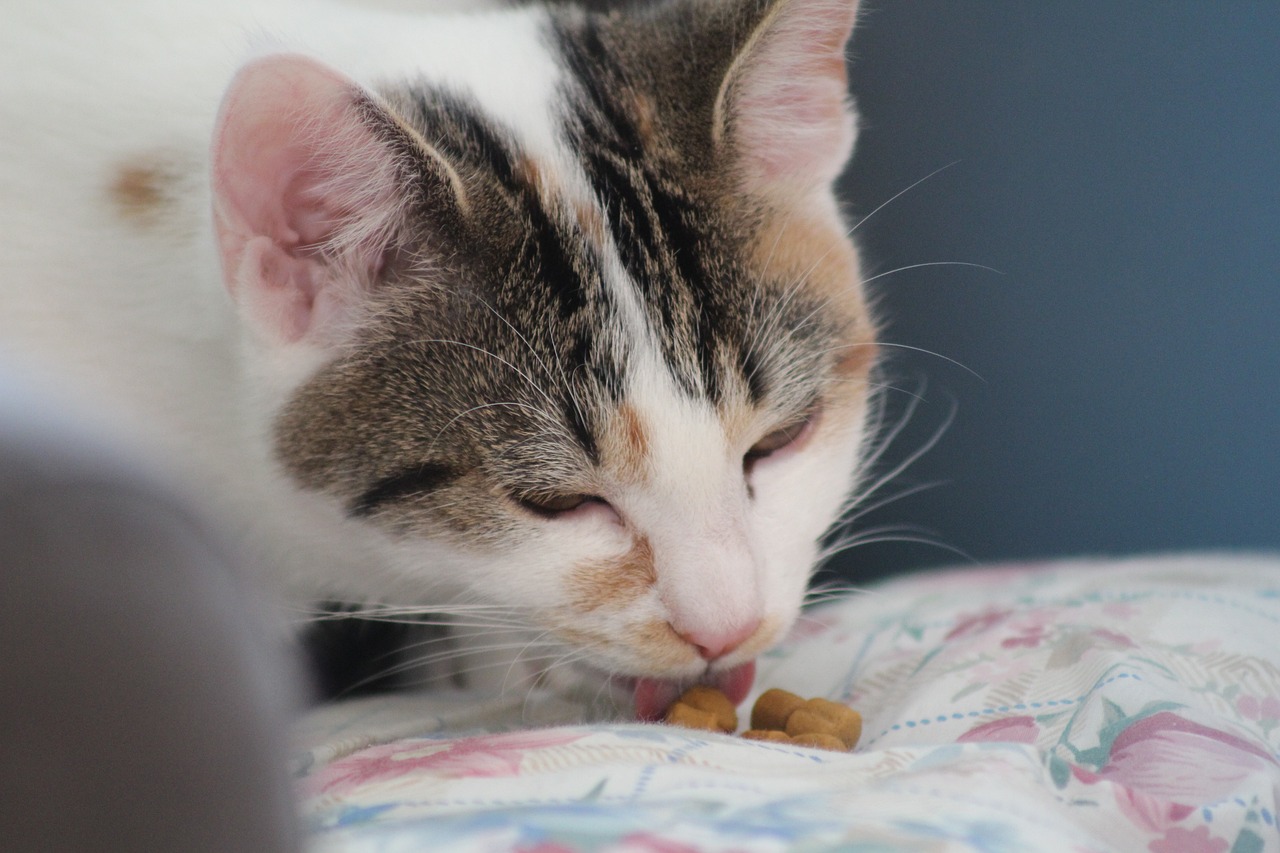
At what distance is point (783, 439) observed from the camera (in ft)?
3.10

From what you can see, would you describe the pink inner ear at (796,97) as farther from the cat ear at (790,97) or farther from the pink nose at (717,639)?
the pink nose at (717,639)

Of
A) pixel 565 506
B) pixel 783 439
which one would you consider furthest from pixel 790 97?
pixel 565 506

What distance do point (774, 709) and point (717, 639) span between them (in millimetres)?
129

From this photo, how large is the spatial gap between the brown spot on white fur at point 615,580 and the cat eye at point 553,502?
0.05 metres

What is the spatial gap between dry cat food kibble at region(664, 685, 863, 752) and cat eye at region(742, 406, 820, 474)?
0.19m

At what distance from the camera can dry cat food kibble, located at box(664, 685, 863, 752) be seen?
844 millimetres

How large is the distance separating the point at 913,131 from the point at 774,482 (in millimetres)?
890

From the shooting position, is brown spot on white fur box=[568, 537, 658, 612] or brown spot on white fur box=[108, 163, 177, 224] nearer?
brown spot on white fur box=[568, 537, 658, 612]

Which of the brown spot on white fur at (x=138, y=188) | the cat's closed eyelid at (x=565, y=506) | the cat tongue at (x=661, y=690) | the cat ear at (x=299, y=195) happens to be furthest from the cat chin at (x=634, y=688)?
the brown spot on white fur at (x=138, y=188)

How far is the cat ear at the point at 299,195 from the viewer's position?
777mm

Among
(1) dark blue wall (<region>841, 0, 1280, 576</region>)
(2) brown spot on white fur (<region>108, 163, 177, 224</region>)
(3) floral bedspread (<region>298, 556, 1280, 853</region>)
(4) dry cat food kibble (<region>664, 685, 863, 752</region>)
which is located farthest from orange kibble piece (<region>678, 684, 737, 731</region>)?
(1) dark blue wall (<region>841, 0, 1280, 576</region>)

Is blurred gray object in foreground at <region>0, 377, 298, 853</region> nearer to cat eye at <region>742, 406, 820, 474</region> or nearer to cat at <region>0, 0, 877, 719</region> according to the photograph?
cat at <region>0, 0, 877, 719</region>

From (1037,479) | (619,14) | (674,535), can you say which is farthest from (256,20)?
(1037,479)

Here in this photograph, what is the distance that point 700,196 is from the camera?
0.94m
